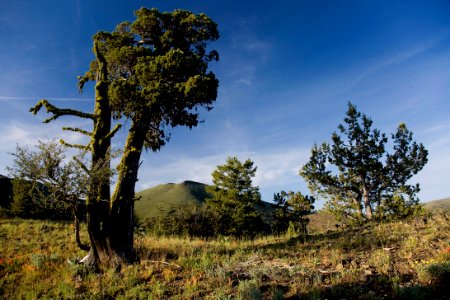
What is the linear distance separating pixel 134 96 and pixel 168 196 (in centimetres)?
12844

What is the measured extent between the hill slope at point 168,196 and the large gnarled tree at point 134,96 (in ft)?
336

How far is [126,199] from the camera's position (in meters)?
11.7

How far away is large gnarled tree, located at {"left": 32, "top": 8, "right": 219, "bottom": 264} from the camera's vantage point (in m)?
10.7

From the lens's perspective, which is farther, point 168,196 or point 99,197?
point 168,196

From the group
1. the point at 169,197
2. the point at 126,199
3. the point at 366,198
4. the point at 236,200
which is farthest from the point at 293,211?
the point at 169,197

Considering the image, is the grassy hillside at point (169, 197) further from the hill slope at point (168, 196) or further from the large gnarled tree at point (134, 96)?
the large gnarled tree at point (134, 96)

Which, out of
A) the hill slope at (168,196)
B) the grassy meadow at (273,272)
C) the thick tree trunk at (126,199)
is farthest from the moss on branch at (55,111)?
the hill slope at (168,196)

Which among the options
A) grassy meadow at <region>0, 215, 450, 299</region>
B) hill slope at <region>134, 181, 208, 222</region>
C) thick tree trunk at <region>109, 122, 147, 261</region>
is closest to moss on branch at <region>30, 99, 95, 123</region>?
thick tree trunk at <region>109, 122, 147, 261</region>

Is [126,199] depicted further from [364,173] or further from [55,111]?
[364,173]

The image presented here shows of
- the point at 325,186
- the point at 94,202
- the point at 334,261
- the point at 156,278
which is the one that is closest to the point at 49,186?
the point at 94,202

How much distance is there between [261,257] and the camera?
1027 centimetres

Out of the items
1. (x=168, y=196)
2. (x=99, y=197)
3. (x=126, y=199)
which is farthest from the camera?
(x=168, y=196)

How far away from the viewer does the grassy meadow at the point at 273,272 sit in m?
6.54

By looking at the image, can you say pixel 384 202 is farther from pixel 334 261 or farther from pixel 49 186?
pixel 49 186
